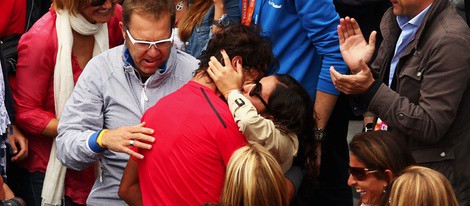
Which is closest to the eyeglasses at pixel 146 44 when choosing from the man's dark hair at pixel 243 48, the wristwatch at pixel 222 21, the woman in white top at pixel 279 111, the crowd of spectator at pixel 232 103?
the crowd of spectator at pixel 232 103

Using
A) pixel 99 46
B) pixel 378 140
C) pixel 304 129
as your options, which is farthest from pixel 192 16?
pixel 378 140

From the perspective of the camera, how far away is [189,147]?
390 centimetres

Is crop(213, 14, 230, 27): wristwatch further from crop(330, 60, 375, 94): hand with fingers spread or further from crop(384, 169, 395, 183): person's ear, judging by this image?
crop(384, 169, 395, 183): person's ear

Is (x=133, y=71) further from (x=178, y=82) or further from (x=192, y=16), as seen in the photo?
(x=192, y=16)

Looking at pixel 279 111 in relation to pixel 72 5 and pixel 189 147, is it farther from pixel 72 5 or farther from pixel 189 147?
pixel 72 5

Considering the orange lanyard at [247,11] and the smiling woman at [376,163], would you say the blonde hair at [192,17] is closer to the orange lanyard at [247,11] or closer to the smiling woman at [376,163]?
the orange lanyard at [247,11]

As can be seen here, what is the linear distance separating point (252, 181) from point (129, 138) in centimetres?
77

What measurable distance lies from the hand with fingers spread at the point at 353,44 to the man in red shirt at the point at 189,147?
96 cm

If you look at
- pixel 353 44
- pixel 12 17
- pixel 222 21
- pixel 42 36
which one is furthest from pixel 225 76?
pixel 12 17

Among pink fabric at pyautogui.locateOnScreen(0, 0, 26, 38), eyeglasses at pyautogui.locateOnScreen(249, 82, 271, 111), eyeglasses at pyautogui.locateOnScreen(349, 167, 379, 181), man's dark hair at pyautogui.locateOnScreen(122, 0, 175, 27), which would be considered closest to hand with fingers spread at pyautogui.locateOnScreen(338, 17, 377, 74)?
eyeglasses at pyautogui.locateOnScreen(249, 82, 271, 111)

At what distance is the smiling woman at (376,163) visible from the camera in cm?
427

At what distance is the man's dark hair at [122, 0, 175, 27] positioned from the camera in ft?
15.3

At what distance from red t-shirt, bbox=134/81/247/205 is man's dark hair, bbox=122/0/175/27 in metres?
0.78

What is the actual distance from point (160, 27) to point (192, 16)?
1102 mm
